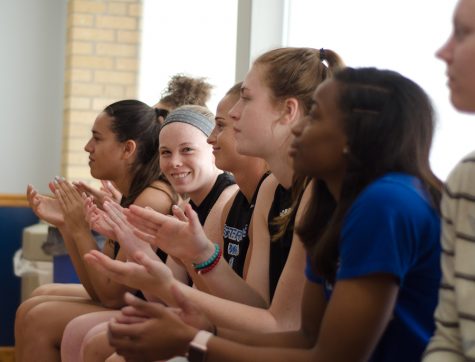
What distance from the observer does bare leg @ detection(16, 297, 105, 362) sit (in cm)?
280

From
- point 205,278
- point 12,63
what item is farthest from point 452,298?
point 12,63

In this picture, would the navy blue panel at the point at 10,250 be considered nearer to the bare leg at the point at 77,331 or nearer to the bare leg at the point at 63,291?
the bare leg at the point at 63,291

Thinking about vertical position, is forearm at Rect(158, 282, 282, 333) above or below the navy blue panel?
above

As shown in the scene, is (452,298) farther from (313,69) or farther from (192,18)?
(192,18)

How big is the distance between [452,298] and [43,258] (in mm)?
3250

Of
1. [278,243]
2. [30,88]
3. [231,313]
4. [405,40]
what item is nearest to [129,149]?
[405,40]

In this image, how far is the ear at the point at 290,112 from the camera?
207 cm

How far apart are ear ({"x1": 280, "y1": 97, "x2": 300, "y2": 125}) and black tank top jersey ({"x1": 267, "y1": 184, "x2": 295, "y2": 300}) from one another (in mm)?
173

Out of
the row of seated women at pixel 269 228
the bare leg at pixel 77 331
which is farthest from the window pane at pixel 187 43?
the bare leg at pixel 77 331

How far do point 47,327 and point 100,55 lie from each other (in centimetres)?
225

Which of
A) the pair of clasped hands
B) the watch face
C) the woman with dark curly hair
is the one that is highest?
the woman with dark curly hair

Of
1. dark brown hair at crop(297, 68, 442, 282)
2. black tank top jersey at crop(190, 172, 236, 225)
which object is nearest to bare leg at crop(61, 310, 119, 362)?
black tank top jersey at crop(190, 172, 236, 225)

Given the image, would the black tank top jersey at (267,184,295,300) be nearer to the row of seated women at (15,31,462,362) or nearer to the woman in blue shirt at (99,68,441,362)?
the row of seated women at (15,31,462,362)

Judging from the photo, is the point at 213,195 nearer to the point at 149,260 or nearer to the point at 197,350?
the point at 149,260
